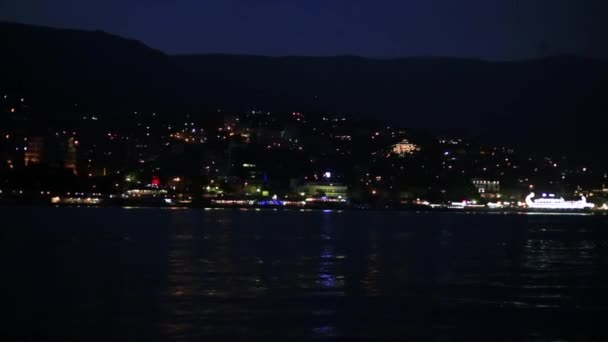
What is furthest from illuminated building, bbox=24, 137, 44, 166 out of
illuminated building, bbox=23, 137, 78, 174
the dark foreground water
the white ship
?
the dark foreground water

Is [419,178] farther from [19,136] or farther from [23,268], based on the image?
[23,268]

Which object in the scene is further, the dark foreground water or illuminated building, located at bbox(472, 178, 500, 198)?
illuminated building, located at bbox(472, 178, 500, 198)

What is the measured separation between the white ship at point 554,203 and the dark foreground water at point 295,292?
84.1 m

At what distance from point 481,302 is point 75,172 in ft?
310

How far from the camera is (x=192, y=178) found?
11194cm

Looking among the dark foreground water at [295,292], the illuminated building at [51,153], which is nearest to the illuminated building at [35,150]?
the illuminated building at [51,153]

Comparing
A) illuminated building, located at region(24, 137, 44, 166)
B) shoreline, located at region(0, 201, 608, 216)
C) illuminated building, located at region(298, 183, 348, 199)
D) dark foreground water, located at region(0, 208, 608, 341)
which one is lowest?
dark foreground water, located at region(0, 208, 608, 341)

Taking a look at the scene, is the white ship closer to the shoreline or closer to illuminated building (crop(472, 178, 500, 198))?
the shoreline

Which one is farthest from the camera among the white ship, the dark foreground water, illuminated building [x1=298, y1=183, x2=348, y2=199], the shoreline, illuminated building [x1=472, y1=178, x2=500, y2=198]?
illuminated building [x1=472, y1=178, x2=500, y2=198]

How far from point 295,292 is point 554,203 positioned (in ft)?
331

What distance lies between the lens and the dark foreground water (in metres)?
13.4

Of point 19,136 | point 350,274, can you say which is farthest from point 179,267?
point 19,136

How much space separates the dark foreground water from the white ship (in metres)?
84.1

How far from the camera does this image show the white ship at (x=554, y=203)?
113631mm
